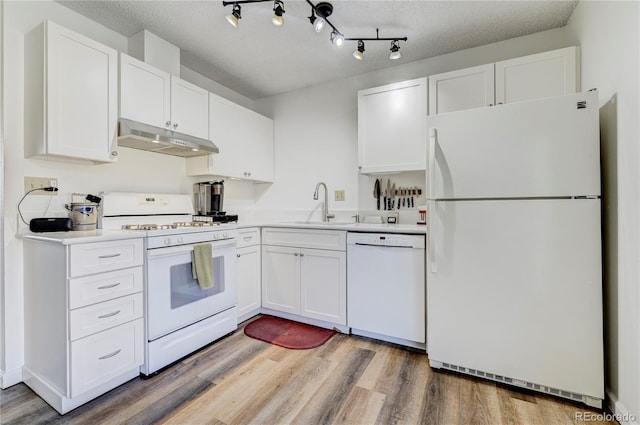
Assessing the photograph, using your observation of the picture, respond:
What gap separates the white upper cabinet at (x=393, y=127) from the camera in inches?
98.3

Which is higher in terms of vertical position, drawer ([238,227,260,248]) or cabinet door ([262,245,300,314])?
drawer ([238,227,260,248])

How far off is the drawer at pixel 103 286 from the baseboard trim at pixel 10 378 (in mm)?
800

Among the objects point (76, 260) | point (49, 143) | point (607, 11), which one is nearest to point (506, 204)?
point (607, 11)

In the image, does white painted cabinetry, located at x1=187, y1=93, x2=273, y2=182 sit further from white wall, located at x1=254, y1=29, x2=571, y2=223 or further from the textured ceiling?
the textured ceiling

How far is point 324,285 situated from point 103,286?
155 cm

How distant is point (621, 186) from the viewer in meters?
1.51

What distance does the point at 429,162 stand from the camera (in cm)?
189

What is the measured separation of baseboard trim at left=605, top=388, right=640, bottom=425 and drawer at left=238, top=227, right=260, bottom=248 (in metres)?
2.57

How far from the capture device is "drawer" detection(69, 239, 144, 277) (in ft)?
5.10

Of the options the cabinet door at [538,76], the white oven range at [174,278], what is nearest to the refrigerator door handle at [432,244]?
the cabinet door at [538,76]

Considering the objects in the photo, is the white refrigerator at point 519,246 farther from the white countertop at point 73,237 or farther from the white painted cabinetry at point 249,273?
the white countertop at point 73,237

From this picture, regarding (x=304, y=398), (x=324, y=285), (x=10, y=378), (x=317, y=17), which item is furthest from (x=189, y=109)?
(x=304, y=398)

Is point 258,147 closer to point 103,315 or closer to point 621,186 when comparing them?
point 103,315

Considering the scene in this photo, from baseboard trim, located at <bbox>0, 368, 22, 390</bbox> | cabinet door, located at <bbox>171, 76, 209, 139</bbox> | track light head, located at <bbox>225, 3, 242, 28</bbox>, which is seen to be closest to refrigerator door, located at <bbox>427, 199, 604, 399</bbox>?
track light head, located at <bbox>225, 3, 242, 28</bbox>
